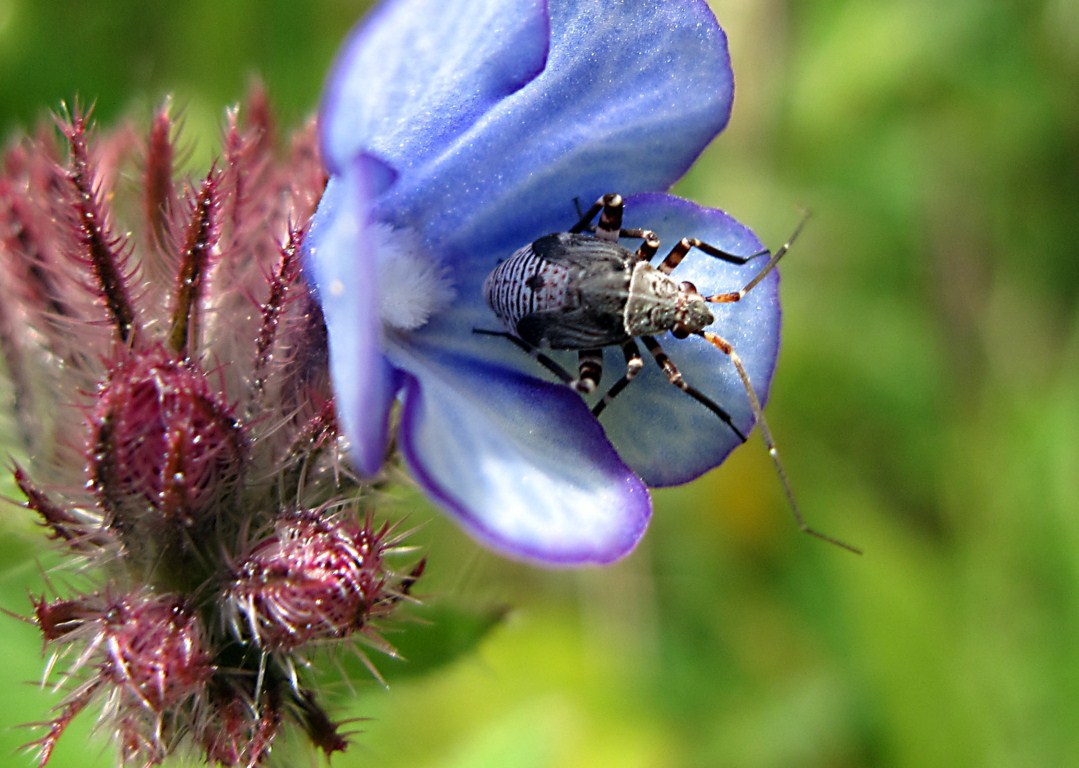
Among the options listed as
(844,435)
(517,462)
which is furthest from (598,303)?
(844,435)

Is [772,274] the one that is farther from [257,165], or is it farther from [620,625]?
[620,625]

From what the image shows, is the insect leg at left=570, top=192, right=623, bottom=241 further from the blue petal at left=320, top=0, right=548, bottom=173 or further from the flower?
the flower

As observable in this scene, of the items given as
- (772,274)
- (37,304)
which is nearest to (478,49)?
(772,274)

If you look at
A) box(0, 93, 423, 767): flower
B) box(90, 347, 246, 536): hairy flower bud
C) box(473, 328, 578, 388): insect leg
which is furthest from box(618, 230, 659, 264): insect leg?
box(90, 347, 246, 536): hairy flower bud

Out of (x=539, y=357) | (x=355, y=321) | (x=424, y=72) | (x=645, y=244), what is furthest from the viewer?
(x=645, y=244)

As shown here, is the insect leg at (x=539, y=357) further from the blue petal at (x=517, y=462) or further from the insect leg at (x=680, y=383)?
the insect leg at (x=680, y=383)

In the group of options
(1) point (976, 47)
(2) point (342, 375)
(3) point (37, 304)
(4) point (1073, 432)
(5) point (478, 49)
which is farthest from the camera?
(1) point (976, 47)

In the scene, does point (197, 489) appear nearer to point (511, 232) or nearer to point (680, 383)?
point (511, 232)
